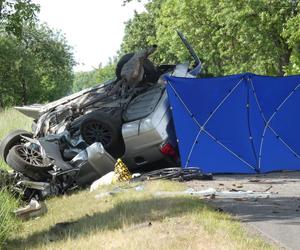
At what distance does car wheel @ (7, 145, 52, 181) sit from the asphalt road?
2862 mm

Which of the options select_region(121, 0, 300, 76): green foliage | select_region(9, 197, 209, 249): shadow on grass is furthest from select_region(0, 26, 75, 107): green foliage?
select_region(9, 197, 209, 249): shadow on grass

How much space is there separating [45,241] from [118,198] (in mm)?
2280

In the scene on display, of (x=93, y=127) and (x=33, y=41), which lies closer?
(x=93, y=127)

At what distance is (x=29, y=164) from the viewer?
11.4m

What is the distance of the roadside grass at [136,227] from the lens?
5.91 m

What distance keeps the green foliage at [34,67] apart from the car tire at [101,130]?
36197mm

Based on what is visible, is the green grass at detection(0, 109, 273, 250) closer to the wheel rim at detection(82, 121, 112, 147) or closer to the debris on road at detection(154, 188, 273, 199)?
the debris on road at detection(154, 188, 273, 199)

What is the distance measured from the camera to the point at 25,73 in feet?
170

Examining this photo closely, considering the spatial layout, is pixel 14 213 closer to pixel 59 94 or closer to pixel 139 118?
pixel 139 118

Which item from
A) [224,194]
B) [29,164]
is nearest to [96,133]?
[29,164]

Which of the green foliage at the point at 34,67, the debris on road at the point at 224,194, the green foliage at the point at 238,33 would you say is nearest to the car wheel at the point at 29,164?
the debris on road at the point at 224,194

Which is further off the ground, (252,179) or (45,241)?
(45,241)

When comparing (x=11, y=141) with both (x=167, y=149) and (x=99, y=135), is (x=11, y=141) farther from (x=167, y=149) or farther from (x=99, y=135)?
(x=167, y=149)

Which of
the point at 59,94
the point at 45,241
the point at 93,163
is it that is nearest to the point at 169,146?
the point at 93,163
